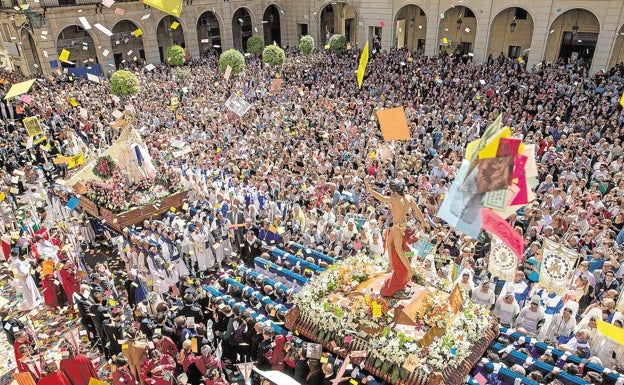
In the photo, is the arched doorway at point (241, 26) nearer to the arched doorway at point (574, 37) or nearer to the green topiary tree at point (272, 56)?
the green topiary tree at point (272, 56)

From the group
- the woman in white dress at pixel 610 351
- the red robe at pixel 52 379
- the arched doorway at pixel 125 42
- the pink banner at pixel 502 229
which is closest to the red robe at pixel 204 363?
the red robe at pixel 52 379

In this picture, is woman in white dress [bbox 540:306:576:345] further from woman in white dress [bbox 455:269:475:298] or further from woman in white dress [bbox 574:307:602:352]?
woman in white dress [bbox 455:269:475:298]

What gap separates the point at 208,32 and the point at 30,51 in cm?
1478

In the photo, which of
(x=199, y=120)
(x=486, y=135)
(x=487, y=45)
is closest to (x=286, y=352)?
(x=486, y=135)

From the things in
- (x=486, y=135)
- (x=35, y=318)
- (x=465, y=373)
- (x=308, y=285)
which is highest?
(x=486, y=135)

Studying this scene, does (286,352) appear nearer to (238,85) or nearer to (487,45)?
(238,85)

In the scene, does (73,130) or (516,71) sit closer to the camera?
(73,130)

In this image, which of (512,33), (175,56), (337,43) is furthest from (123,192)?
(512,33)

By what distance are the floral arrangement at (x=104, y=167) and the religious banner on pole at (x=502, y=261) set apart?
11947mm

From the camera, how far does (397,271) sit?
Answer: 332 inches

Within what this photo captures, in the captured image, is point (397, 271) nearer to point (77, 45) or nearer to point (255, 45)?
point (255, 45)

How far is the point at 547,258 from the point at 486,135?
4.48m

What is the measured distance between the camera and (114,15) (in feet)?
111

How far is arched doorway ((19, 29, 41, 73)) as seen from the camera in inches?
1270
